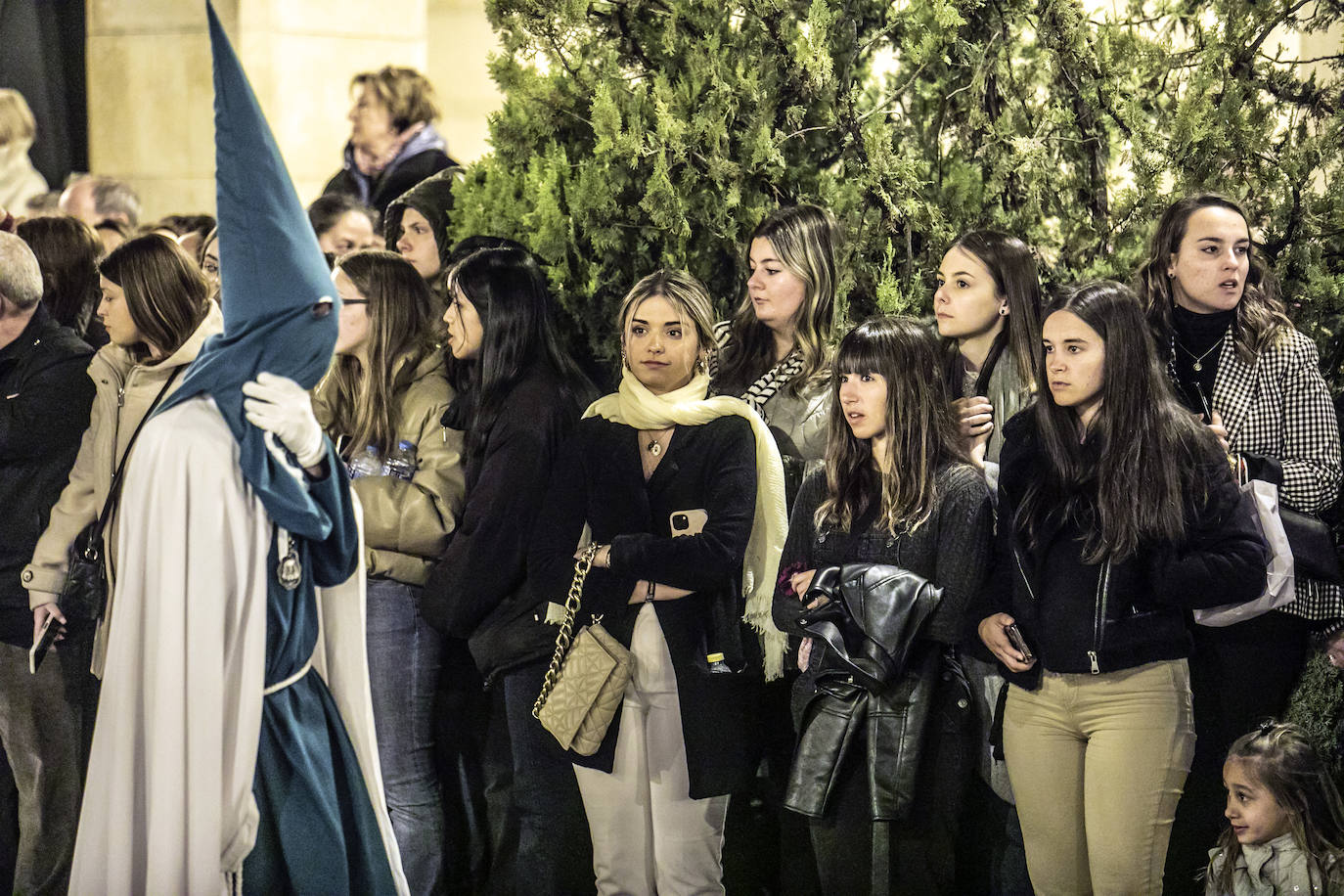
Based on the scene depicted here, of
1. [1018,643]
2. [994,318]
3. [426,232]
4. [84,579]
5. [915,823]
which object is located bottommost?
[915,823]

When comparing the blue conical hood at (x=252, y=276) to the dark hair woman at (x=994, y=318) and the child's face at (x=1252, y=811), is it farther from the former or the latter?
the child's face at (x=1252, y=811)

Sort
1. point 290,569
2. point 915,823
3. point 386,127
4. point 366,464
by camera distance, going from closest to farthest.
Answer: point 290,569 < point 915,823 < point 366,464 < point 386,127

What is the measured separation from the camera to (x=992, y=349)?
470cm

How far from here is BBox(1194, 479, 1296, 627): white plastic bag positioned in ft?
13.5

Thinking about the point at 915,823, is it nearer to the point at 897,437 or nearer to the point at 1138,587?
the point at 1138,587

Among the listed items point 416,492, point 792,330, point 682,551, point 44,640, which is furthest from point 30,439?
Result: point 792,330

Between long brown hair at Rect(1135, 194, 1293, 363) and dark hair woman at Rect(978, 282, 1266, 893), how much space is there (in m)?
0.53

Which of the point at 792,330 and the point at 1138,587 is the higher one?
the point at 792,330

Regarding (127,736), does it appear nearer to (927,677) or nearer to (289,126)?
(927,677)

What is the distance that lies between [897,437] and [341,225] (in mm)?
3306

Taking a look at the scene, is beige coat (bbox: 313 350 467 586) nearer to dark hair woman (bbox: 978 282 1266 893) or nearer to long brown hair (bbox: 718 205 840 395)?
long brown hair (bbox: 718 205 840 395)

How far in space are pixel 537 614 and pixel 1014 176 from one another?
7.59 ft

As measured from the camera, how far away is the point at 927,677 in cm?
420

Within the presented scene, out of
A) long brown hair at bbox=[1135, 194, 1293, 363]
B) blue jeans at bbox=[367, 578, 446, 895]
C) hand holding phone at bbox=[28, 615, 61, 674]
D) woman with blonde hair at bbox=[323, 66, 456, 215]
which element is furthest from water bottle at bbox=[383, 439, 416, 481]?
woman with blonde hair at bbox=[323, 66, 456, 215]
